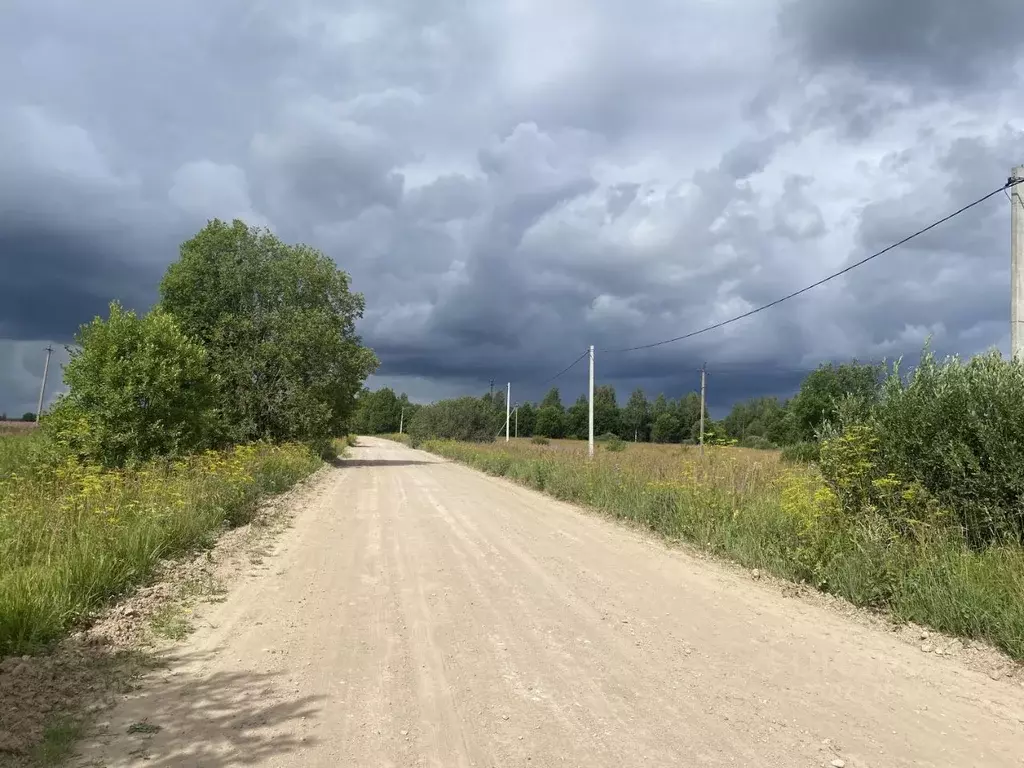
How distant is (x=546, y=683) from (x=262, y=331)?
32.5 m

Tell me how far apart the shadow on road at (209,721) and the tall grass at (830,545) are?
574cm

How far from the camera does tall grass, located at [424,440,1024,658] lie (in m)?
6.17

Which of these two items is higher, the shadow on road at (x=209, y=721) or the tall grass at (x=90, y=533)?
the tall grass at (x=90, y=533)

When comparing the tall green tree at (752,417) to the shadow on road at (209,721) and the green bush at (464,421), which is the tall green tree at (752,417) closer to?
the green bush at (464,421)

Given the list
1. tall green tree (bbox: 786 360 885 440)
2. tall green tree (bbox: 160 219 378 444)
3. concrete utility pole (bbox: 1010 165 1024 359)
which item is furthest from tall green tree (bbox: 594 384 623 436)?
concrete utility pole (bbox: 1010 165 1024 359)

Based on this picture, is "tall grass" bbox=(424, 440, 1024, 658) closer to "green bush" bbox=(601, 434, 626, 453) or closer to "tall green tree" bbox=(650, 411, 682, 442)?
"green bush" bbox=(601, 434, 626, 453)

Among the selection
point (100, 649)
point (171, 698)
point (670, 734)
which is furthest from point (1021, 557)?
point (100, 649)

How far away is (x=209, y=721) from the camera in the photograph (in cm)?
416

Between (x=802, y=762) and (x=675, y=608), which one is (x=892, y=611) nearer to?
(x=675, y=608)

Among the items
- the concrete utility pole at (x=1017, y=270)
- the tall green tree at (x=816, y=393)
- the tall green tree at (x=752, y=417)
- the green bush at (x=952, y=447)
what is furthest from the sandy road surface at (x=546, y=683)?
the tall green tree at (x=752, y=417)

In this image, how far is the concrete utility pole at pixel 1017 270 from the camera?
24.7ft

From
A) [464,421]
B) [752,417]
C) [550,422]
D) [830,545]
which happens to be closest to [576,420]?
[550,422]

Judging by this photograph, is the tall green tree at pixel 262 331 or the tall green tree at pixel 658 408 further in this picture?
the tall green tree at pixel 658 408

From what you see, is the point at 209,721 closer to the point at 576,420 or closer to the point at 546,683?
the point at 546,683
